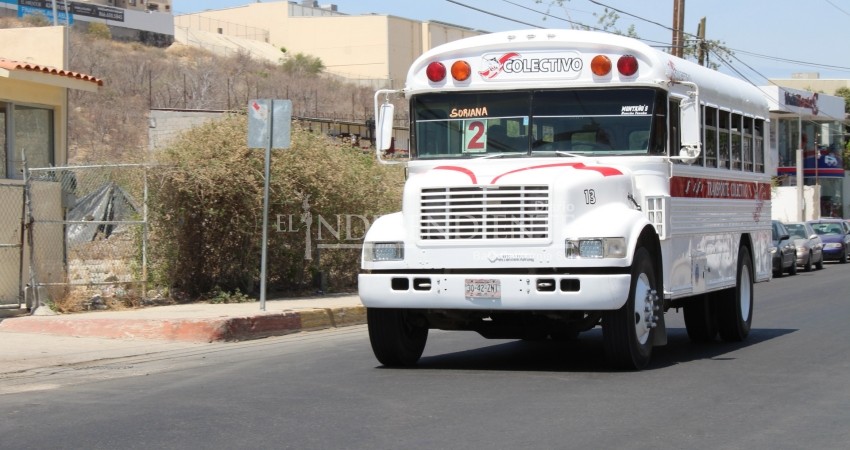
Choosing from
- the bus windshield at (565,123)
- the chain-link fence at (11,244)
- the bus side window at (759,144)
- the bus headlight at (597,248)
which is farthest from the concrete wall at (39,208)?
the bus side window at (759,144)

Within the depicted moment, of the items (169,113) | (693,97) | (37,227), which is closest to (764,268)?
(693,97)

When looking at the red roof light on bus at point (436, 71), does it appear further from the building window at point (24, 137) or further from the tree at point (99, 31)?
the tree at point (99, 31)

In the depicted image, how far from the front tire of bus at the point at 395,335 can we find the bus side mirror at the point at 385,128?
174 centimetres

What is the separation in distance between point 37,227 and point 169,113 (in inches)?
1123

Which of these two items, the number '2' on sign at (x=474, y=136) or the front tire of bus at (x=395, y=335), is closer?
the front tire of bus at (x=395, y=335)

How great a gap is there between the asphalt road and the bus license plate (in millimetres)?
768

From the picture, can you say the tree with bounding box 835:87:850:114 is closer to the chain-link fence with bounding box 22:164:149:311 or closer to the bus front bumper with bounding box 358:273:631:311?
the chain-link fence with bounding box 22:164:149:311

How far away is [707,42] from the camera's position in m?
36.6

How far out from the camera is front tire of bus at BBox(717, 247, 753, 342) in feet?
46.6

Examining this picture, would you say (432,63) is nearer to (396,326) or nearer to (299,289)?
(396,326)

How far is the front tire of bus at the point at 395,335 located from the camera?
36.6ft

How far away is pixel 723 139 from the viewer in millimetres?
13711

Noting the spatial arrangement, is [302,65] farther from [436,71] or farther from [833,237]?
[436,71]

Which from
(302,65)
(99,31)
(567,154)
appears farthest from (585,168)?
(302,65)
